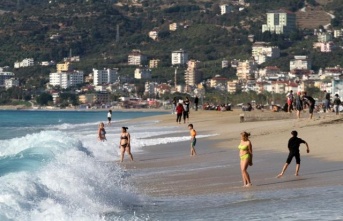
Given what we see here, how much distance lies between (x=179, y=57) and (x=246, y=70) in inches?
391

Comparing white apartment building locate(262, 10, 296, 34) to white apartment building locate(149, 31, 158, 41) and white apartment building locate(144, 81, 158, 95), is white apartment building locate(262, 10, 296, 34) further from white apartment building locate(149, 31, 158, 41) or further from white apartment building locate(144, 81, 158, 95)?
white apartment building locate(144, 81, 158, 95)

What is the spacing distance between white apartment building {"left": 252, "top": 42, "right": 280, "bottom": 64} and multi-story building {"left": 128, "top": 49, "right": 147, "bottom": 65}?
1631 centimetres

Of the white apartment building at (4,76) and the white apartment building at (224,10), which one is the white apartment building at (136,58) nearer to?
the white apartment building at (4,76)

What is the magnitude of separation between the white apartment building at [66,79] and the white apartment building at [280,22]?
31321mm

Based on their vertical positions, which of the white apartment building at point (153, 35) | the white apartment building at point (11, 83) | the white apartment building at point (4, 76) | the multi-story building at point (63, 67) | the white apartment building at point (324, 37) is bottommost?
the white apartment building at point (11, 83)

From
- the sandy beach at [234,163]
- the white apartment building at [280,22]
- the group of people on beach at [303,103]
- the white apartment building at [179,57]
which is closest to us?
the sandy beach at [234,163]

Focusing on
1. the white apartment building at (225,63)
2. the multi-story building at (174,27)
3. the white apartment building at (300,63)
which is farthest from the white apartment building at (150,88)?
the multi-story building at (174,27)

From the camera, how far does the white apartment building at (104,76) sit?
14512 centimetres

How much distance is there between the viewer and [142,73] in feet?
478

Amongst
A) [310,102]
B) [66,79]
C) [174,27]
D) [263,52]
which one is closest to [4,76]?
[66,79]

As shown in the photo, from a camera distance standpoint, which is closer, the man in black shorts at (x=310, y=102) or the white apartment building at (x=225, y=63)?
the man in black shorts at (x=310, y=102)

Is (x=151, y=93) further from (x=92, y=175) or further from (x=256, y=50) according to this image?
(x=92, y=175)

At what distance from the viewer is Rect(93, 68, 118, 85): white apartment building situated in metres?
145

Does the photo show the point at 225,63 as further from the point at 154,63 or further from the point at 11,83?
the point at 11,83
